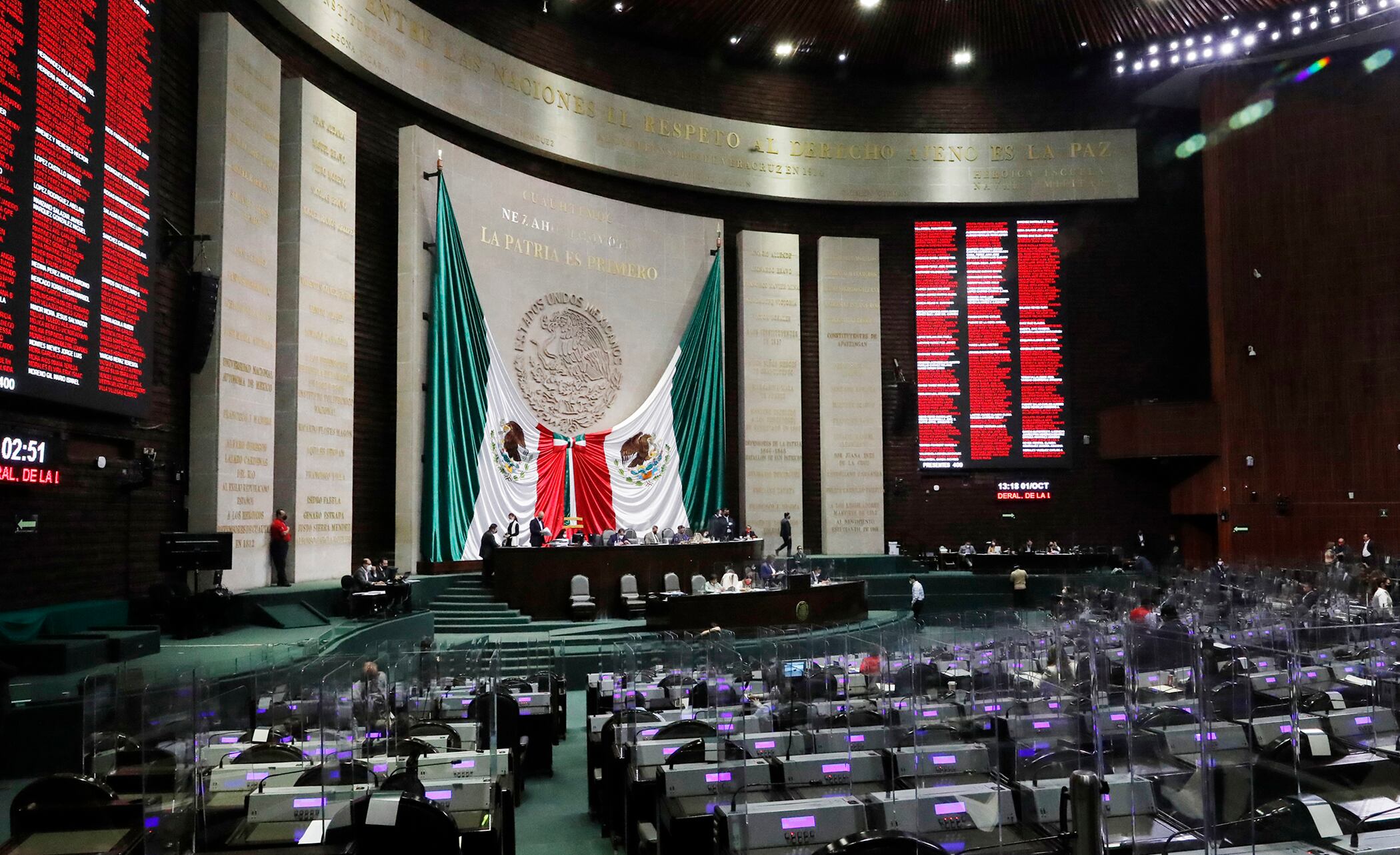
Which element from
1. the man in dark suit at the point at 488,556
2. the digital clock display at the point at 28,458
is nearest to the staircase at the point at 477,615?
the man in dark suit at the point at 488,556

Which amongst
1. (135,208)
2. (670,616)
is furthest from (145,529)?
(670,616)

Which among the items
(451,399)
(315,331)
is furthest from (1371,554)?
(315,331)

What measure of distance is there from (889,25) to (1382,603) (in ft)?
52.6

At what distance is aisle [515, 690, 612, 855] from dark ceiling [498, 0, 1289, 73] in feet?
54.9

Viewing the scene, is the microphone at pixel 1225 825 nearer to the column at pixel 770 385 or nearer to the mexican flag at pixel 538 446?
the mexican flag at pixel 538 446

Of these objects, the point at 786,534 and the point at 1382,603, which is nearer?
the point at 1382,603

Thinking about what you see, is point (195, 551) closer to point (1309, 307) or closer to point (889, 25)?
point (889, 25)

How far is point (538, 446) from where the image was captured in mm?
20141

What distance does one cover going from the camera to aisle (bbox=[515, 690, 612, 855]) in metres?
6.32

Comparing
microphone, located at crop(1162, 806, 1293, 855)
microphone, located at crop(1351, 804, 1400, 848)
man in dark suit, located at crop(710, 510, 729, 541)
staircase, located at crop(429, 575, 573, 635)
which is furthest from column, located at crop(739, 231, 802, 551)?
microphone, located at crop(1162, 806, 1293, 855)

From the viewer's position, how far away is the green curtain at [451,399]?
58.2ft

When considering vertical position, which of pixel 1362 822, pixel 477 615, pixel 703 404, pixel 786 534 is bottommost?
pixel 477 615

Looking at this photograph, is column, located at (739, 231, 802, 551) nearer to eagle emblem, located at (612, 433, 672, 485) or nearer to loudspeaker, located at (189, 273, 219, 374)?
eagle emblem, located at (612, 433, 672, 485)

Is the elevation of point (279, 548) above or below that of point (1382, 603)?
above
